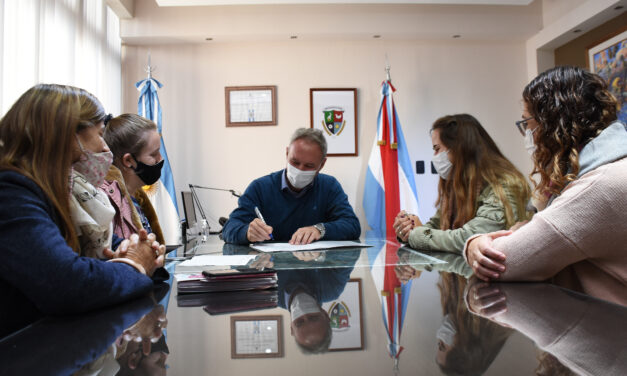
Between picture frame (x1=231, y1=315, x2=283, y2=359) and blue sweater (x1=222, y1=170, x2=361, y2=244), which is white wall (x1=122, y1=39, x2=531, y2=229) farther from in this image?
picture frame (x1=231, y1=315, x2=283, y2=359)

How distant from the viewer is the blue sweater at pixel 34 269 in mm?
737

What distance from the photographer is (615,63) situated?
3.65m

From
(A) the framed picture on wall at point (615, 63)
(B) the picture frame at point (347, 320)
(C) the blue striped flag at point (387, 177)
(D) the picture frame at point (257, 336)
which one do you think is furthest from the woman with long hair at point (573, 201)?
(C) the blue striped flag at point (387, 177)

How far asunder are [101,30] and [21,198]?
12.4 ft

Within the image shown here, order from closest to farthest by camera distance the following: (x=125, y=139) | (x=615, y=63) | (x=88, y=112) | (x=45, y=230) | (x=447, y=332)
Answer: (x=447, y=332) → (x=45, y=230) → (x=88, y=112) → (x=125, y=139) → (x=615, y=63)

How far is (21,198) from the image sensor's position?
78 cm

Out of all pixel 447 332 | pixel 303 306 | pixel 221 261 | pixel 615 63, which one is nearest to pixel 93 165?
pixel 221 261

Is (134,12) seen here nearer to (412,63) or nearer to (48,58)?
(48,58)

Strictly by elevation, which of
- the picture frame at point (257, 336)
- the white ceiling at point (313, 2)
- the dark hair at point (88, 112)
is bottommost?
the picture frame at point (257, 336)

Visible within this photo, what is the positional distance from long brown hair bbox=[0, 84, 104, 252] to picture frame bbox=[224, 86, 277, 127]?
365cm

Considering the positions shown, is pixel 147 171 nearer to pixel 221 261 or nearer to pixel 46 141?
pixel 221 261

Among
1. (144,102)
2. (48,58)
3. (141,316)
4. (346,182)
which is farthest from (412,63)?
(141,316)

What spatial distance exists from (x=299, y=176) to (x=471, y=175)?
936 mm

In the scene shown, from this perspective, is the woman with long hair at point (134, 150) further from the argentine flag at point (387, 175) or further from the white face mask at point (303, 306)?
the argentine flag at point (387, 175)
